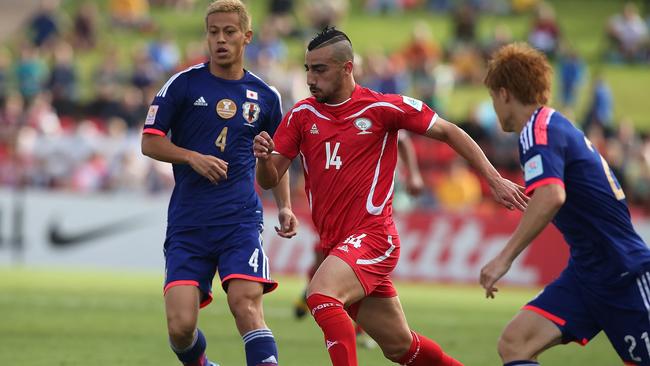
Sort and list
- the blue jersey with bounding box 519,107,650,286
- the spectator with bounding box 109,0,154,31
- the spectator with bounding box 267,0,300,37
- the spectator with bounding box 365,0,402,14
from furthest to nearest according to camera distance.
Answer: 1. the spectator with bounding box 365,0,402,14
2. the spectator with bounding box 109,0,154,31
3. the spectator with bounding box 267,0,300,37
4. the blue jersey with bounding box 519,107,650,286

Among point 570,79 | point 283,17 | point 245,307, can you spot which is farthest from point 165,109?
point 283,17

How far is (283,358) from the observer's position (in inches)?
410

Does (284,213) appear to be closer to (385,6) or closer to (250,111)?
(250,111)

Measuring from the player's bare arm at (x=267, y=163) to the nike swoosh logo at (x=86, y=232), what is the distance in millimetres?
12926

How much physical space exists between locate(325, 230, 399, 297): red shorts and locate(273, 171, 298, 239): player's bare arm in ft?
1.14

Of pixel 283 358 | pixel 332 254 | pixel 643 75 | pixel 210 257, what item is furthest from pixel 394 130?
pixel 643 75

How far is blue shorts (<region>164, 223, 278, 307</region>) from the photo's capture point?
789 cm

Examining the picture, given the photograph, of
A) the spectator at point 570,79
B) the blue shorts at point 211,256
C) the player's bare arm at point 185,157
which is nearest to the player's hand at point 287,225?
the blue shorts at point 211,256

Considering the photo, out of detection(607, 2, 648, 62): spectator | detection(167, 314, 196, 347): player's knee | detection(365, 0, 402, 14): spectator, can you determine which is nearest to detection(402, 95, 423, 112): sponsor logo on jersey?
detection(167, 314, 196, 347): player's knee

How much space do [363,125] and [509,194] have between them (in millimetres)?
1048

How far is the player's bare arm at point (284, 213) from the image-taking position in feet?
26.5

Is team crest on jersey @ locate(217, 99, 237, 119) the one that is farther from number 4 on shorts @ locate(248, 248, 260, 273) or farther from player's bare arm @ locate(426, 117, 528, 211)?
player's bare arm @ locate(426, 117, 528, 211)

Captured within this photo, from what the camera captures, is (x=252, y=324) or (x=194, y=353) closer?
(x=252, y=324)

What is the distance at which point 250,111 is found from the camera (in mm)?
8273
